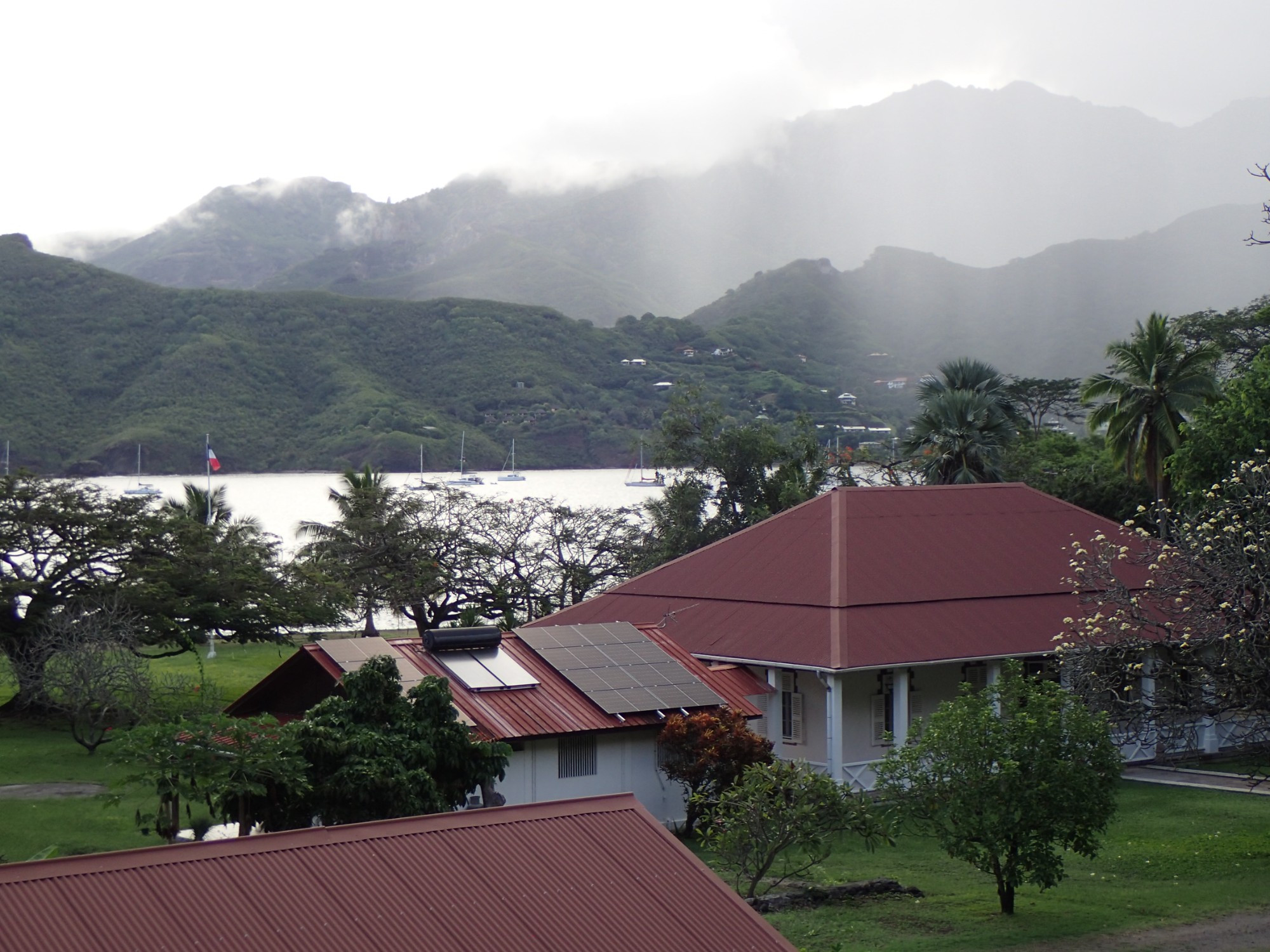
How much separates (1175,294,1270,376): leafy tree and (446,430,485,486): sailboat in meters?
44.3

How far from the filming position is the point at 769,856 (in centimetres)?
1545

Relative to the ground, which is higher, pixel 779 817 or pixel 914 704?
pixel 914 704

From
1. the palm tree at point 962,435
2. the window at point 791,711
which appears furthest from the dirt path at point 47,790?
the palm tree at point 962,435

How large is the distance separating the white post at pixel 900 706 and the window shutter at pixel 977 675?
2655 mm

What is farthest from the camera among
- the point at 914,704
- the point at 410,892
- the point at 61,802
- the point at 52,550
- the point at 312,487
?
the point at 312,487

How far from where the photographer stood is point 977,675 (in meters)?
28.2

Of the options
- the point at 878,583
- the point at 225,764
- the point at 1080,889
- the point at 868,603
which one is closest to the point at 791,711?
the point at 868,603

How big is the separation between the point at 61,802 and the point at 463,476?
75.9 m

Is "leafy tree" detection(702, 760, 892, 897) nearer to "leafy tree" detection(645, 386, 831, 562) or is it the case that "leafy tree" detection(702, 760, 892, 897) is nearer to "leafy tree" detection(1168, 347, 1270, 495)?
"leafy tree" detection(1168, 347, 1270, 495)

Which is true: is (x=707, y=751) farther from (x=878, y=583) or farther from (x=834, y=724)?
(x=878, y=583)

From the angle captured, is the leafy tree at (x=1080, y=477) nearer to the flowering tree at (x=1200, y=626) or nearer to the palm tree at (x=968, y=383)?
the palm tree at (x=968, y=383)

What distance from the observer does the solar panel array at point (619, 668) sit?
22578 mm

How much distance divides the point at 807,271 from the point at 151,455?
9819cm

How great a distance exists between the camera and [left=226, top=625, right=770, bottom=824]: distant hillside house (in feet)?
69.9
